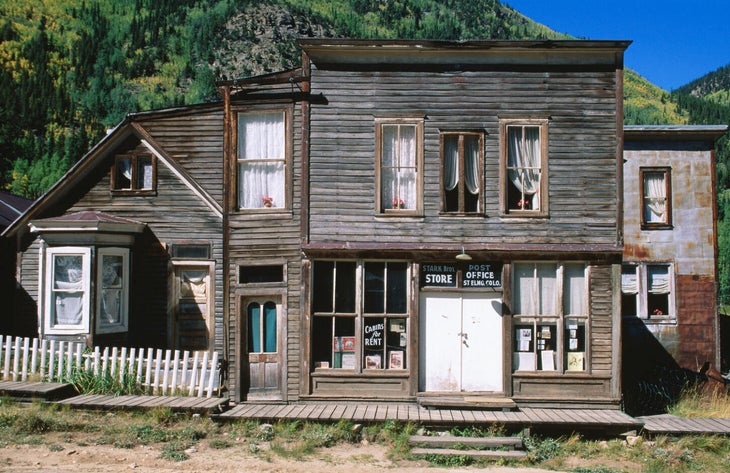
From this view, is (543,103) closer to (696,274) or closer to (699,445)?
(699,445)

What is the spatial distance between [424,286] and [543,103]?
4536 mm

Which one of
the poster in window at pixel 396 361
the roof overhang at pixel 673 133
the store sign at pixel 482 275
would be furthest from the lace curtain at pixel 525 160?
the roof overhang at pixel 673 133

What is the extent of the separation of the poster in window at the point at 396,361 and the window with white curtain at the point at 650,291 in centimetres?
896

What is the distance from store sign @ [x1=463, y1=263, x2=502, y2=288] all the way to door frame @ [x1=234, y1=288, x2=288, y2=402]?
3.80m

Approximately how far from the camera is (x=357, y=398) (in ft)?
43.1

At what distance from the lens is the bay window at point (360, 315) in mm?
13375

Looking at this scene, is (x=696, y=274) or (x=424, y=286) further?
(x=696, y=274)

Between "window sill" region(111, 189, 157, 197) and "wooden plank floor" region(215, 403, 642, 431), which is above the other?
"window sill" region(111, 189, 157, 197)

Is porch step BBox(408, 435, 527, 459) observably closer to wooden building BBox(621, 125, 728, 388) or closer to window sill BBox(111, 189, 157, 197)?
window sill BBox(111, 189, 157, 197)

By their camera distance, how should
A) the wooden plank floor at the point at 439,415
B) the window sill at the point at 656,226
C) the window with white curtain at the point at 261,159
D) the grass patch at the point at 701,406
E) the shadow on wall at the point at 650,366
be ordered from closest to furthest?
1. the wooden plank floor at the point at 439,415
2. the window with white curtain at the point at 261,159
3. the grass patch at the point at 701,406
4. the shadow on wall at the point at 650,366
5. the window sill at the point at 656,226

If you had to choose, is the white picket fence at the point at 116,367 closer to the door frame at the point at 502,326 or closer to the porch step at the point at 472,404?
the door frame at the point at 502,326

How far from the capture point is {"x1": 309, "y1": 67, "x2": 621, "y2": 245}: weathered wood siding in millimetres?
13445

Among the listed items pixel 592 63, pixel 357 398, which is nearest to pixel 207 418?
pixel 357 398

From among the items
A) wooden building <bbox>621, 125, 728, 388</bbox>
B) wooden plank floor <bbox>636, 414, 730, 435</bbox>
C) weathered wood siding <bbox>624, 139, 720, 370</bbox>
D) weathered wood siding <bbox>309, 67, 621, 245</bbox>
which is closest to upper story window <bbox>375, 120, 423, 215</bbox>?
weathered wood siding <bbox>309, 67, 621, 245</bbox>
